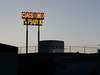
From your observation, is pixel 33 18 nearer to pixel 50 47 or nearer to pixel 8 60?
pixel 50 47

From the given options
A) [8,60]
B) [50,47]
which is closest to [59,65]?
[8,60]

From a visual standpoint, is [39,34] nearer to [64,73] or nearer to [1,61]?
[64,73]

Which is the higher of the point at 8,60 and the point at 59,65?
the point at 8,60

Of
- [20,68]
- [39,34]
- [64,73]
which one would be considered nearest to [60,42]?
[39,34]

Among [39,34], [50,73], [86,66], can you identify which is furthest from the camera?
[39,34]

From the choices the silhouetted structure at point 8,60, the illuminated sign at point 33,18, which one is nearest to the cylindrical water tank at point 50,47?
the illuminated sign at point 33,18

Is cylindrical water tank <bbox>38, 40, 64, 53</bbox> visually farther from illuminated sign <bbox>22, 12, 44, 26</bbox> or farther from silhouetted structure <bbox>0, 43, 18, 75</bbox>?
silhouetted structure <bbox>0, 43, 18, 75</bbox>

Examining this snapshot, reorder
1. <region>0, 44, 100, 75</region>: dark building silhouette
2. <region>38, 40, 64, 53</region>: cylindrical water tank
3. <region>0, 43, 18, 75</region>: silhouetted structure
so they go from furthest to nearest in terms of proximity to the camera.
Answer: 1. <region>38, 40, 64, 53</region>: cylindrical water tank
2. <region>0, 44, 100, 75</region>: dark building silhouette
3. <region>0, 43, 18, 75</region>: silhouetted structure

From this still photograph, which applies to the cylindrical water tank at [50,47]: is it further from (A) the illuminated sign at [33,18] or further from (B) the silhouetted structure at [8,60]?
(B) the silhouetted structure at [8,60]

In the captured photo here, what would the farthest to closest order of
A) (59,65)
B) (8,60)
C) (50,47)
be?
(50,47)
(59,65)
(8,60)

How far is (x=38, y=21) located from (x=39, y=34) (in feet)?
10.9

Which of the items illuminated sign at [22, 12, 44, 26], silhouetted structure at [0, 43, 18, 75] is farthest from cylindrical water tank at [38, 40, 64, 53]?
silhouetted structure at [0, 43, 18, 75]

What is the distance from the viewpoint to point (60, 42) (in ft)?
171

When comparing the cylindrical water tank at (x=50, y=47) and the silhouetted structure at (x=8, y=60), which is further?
the cylindrical water tank at (x=50, y=47)
